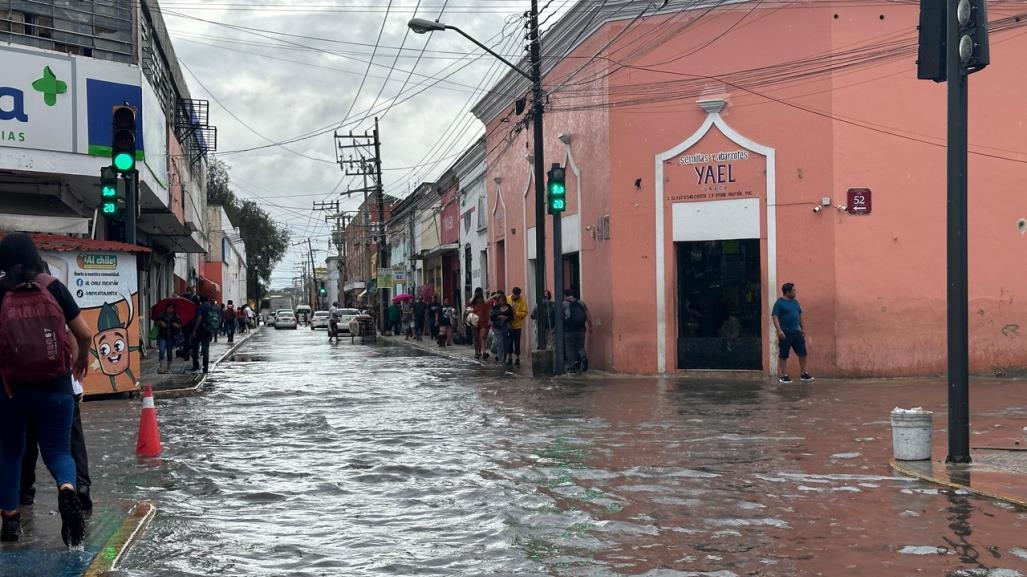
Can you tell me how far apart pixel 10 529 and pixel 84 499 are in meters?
0.58

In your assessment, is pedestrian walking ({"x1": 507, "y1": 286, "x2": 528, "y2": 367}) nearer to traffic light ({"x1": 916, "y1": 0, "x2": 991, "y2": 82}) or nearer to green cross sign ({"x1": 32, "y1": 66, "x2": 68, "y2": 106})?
green cross sign ({"x1": 32, "y1": 66, "x2": 68, "y2": 106})

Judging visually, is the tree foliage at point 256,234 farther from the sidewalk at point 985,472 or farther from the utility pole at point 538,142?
the sidewalk at point 985,472

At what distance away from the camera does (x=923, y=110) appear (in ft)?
62.8

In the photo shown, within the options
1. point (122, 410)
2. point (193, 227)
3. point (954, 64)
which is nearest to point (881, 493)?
A: point (954, 64)

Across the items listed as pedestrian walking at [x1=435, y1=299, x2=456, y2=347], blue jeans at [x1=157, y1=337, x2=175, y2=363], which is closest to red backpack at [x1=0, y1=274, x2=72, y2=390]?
blue jeans at [x1=157, y1=337, x2=175, y2=363]

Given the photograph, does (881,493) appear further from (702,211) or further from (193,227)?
(193,227)

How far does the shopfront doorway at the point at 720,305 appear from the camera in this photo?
1969 cm

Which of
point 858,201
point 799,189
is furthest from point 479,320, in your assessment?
point 858,201

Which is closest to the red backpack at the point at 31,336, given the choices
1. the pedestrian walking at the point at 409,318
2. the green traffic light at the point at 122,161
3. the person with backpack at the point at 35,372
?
the person with backpack at the point at 35,372

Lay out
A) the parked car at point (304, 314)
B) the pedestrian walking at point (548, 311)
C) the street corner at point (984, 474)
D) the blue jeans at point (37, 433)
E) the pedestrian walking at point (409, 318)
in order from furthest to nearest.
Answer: the parked car at point (304, 314), the pedestrian walking at point (409, 318), the pedestrian walking at point (548, 311), the street corner at point (984, 474), the blue jeans at point (37, 433)

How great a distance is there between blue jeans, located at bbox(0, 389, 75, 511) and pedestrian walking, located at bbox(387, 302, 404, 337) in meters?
42.3

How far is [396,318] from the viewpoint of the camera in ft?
162

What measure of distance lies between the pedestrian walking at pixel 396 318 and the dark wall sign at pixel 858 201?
1250 inches

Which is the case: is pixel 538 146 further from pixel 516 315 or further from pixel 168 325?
pixel 168 325
